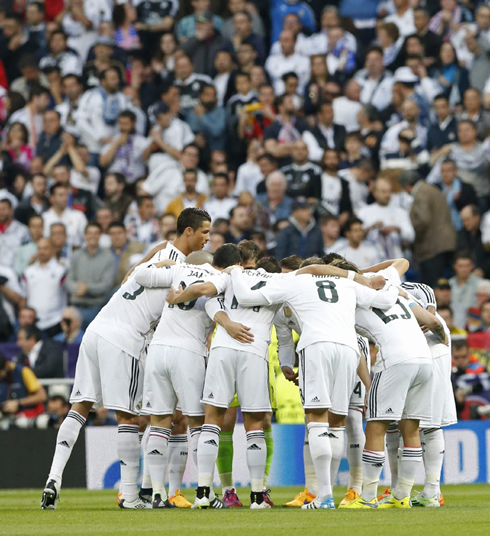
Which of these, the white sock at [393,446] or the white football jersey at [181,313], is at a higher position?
the white football jersey at [181,313]

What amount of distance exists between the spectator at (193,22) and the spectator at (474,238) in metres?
6.48

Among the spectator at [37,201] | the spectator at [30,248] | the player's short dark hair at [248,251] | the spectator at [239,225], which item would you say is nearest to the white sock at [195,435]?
Result: the player's short dark hair at [248,251]

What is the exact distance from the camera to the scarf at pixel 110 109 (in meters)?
19.4

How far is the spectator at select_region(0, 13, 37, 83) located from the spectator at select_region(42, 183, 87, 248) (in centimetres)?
414

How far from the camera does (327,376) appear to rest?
374 inches

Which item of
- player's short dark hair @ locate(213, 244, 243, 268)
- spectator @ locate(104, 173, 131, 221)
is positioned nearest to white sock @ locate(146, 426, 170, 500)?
player's short dark hair @ locate(213, 244, 243, 268)

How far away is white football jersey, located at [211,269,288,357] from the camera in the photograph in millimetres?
9828

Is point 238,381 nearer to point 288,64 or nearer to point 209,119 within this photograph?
point 209,119

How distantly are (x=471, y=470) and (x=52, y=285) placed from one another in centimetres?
668

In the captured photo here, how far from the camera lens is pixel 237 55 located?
20.1 meters

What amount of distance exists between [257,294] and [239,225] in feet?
23.4

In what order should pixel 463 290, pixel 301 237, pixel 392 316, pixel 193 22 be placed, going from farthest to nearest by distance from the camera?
pixel 193 22 → pixel 301 237 → pixel 463 290 → pixel 392 316

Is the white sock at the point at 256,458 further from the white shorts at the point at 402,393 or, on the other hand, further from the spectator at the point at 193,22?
the spectator at the point at 193,22

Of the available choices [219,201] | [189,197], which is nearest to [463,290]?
[219,201]
